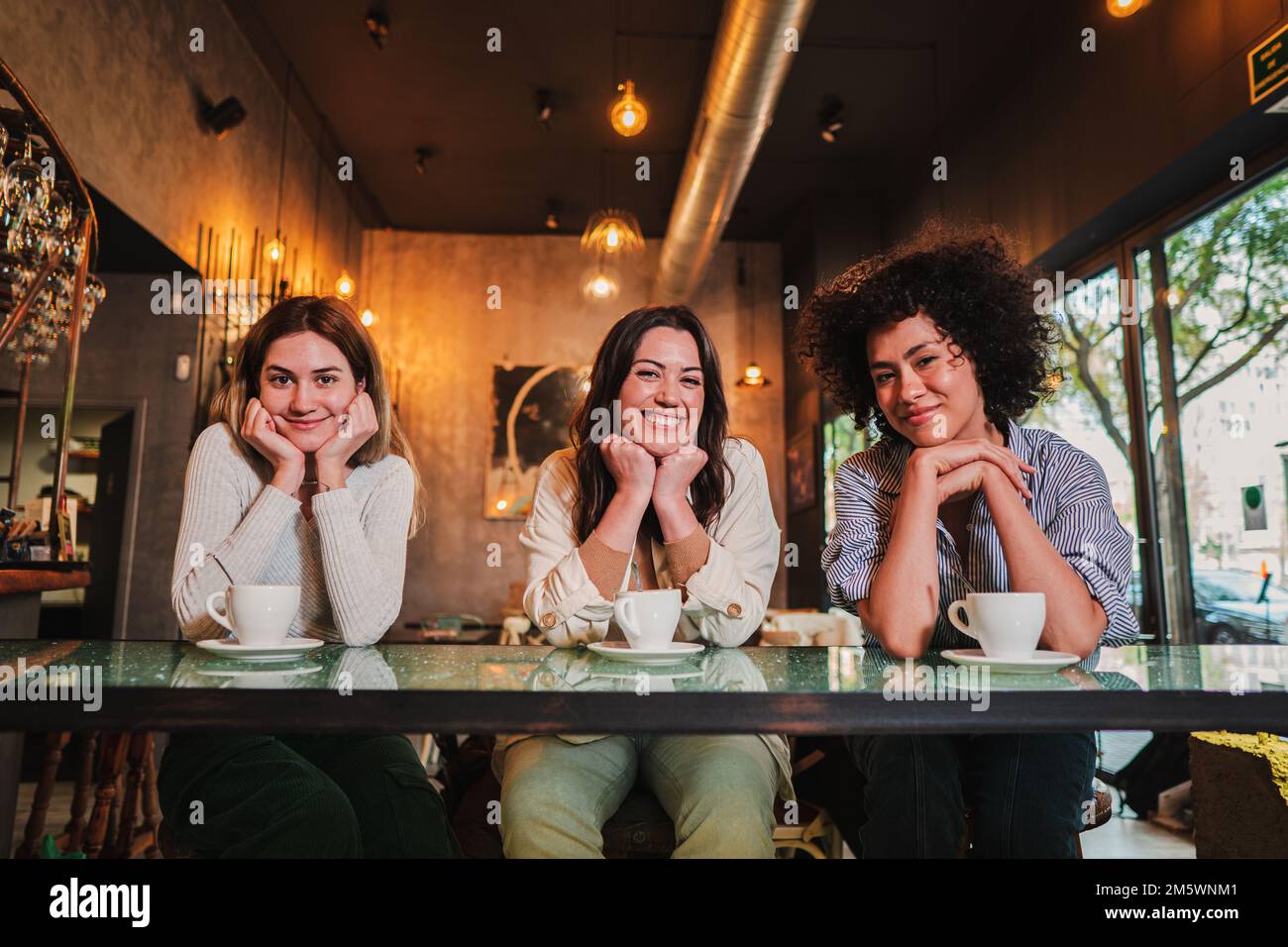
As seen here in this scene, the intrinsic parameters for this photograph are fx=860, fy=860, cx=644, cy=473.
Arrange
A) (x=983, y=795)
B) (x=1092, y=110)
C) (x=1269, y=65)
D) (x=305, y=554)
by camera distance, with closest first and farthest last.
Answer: (x=983, y=795), (x=305, y=554), (x=1269, y=65), (x=1092, y=110)

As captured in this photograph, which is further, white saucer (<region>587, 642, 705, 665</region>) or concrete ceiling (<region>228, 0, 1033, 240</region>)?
concrete ceiling (<region>228, 0, 1033, 240</region>)

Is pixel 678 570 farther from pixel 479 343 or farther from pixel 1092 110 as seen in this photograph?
pixel 479 343

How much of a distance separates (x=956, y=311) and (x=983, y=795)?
87 cm

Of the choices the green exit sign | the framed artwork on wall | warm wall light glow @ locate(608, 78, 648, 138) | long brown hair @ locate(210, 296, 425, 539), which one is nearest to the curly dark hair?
long brown hair @ locate(210, 296, 425, 539)

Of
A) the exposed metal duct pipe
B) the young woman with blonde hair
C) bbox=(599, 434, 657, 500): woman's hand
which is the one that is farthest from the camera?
the exposed metal duct pipe

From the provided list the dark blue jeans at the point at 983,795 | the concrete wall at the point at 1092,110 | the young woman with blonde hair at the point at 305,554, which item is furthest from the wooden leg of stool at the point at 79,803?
the concrete wall at the point at 1092,110

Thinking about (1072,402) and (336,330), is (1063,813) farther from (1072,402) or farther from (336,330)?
(1072,402)

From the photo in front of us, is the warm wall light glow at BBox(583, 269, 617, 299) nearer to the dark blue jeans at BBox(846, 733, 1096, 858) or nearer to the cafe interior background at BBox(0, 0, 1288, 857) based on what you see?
the cafe interior background at BBox(0, 0, 1288, 857)

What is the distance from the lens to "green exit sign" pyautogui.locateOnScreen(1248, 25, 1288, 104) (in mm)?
2613

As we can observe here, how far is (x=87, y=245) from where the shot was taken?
8.42 ft

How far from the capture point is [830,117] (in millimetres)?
5125

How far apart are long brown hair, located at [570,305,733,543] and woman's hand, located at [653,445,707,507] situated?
0.12 metres

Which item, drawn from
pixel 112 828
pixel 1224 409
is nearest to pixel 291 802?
pixel 112 828

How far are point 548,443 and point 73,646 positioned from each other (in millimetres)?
6027
